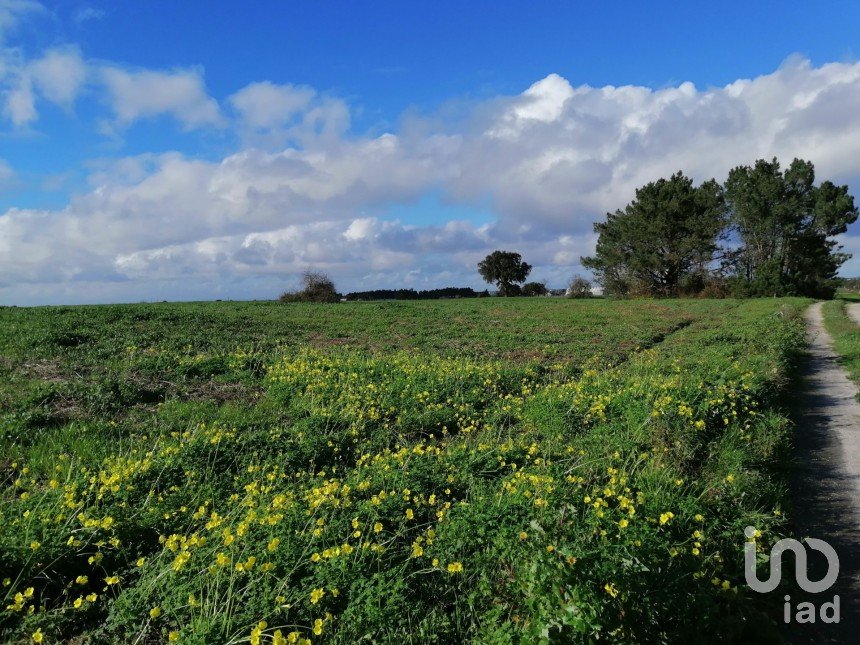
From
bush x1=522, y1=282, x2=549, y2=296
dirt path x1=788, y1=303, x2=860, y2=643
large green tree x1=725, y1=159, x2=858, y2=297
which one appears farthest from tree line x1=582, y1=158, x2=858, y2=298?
dirt path x1=788, y1=303, x2=860, y2=643

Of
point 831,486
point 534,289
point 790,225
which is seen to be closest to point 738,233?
point 790,225

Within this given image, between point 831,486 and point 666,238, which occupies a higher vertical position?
point 666,238

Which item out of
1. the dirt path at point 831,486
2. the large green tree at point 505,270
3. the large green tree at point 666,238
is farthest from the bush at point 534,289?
the dirt path at point 831,486

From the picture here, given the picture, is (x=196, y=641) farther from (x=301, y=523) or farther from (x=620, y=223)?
(x=620, y=223)

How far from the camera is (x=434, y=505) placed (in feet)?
15.9

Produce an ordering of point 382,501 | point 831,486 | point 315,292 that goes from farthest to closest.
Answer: point 315,292
point 831,486
point 382,501

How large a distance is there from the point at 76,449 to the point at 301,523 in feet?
13.1

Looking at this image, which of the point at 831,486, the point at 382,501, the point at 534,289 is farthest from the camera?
the point at 534,289

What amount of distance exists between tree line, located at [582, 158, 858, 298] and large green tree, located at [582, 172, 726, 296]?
0.10 m

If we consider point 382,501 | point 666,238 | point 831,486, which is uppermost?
point 666,238

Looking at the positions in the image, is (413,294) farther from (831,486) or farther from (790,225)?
(831,486)

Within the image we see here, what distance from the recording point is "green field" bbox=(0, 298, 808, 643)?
3.23m

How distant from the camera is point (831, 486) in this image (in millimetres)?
5730

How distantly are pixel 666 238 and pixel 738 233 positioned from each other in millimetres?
6636
